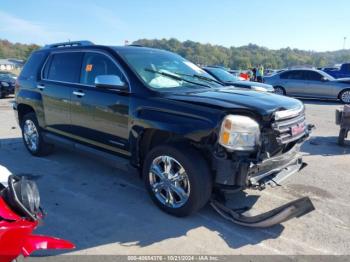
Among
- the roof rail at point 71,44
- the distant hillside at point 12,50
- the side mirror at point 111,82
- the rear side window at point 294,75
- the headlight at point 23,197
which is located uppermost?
the distant hillside at point 12,50

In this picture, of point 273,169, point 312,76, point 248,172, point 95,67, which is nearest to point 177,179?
point 248,172

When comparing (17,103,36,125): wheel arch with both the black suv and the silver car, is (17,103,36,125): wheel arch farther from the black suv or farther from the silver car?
the silver car

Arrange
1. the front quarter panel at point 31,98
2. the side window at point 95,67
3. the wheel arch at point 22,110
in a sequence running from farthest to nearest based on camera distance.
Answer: the wheel arch at point 22,110 < the front quarter panel at point 31,98 < the side window at point 95,67

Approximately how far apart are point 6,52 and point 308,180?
411 feet

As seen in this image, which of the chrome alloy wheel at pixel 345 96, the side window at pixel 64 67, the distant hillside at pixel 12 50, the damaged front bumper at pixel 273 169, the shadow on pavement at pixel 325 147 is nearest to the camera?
the damaged front bumper at pixel 273 169

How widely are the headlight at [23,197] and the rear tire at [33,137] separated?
3.97 meters

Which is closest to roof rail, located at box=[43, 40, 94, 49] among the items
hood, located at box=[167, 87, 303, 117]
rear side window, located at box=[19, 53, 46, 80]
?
rear side window, located at box=[19, 53, 46, 80]

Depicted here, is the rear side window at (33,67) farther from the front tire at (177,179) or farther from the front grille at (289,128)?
the front grille at (289,128)

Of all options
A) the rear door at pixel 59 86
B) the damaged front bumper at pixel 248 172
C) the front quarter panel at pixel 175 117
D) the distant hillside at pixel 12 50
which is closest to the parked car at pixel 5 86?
the rear door at pixel 59 86

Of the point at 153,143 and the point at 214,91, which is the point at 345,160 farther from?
the point at 153,143

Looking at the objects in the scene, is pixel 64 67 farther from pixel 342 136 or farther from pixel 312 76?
pixel 312 76

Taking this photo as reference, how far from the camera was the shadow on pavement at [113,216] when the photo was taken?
3514 mm

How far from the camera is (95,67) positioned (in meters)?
4.86

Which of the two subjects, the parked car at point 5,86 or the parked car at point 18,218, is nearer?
the parked car at point 18,218
